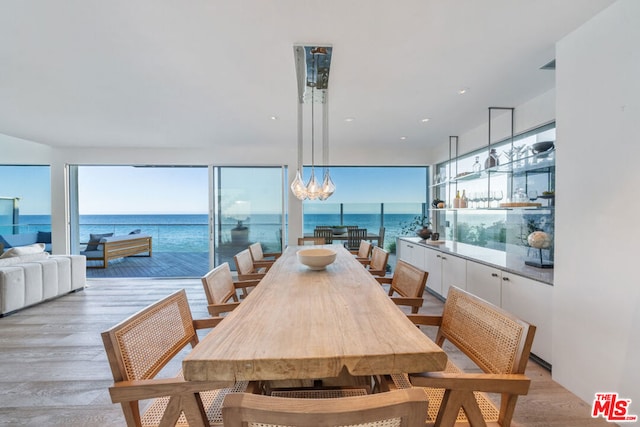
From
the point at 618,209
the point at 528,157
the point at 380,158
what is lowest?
the point at 618,209

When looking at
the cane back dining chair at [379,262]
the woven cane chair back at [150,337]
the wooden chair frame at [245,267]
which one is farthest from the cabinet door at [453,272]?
the woven cane chair back at [150,337]

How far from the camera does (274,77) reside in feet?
7.89

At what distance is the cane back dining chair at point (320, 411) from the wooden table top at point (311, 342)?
274mm

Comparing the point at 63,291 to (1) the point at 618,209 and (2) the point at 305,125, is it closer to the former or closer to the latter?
(2) the point at 305,125

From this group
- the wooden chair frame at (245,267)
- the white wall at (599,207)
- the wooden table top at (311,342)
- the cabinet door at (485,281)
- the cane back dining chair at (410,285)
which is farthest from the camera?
the cabinet door at (485,281)

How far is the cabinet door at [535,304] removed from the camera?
2047mm

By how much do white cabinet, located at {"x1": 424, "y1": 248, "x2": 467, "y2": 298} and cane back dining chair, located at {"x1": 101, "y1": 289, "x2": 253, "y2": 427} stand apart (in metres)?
2.71

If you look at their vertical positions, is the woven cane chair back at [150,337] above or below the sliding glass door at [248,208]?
below

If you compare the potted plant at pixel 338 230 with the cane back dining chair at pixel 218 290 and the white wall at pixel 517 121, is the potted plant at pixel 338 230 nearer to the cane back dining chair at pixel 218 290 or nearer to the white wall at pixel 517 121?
the white wall at pixel 517 121

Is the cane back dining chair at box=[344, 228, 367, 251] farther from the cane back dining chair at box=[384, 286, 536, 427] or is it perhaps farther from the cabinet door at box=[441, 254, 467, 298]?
the cane back dining chair at box=[384, 286, 536, 427]

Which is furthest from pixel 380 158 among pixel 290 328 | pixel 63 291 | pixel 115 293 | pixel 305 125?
pixel 63 291

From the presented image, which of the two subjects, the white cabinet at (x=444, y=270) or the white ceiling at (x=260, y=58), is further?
the white cabinet at (x=444, y=270)

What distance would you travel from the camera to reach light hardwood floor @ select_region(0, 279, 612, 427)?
1.68 m

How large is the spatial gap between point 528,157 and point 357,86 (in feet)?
5.94
